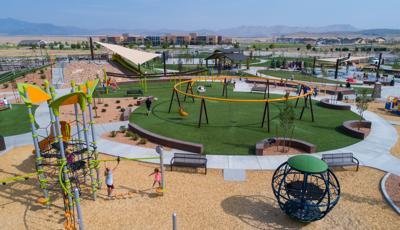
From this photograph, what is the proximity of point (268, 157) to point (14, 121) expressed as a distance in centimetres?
2208

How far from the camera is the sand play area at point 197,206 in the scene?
11141 millimetres

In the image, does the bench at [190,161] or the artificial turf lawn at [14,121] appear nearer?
the bench at [190,161]

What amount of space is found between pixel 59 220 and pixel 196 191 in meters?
5.92

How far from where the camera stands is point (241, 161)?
53.9 ft

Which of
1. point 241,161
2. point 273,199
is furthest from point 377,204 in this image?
point 241,161

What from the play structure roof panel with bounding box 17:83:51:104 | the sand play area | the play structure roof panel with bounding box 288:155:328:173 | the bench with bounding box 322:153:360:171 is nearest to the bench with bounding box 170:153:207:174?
the sand play area

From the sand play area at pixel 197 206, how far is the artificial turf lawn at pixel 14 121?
833cm

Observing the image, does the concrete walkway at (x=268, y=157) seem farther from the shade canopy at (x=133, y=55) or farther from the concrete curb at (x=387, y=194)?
the shade canopy at (x=133, y=55)

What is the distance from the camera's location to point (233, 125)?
22.6m

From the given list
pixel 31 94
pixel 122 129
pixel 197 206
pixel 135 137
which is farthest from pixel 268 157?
pixel 31 94

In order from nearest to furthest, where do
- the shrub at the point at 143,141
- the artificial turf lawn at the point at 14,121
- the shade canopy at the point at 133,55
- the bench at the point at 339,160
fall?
the bench at the point at 339,160 → the shrub at the point at 143,141 → the artificial turf lawn at the point at 14,121 → the shade canopy at the point at 133,55

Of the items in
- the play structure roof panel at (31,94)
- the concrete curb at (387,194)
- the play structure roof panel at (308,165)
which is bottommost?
the concrete curb at (387,194)

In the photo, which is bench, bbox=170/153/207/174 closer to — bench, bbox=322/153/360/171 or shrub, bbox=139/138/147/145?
shrub, bbox=139/138/147/145

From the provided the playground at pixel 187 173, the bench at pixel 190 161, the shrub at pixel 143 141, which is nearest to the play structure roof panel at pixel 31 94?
the playground at pixel 187 173
